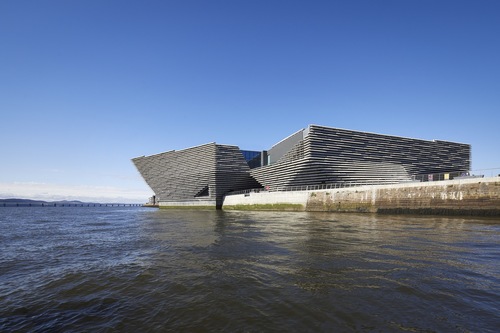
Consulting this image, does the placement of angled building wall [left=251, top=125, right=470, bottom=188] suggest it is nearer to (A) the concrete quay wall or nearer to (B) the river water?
(A) the concrete quay wall

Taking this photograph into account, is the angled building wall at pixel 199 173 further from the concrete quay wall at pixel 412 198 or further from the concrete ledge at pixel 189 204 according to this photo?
the concrete quay wall at pixel 412 198

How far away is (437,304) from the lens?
5.62 meters

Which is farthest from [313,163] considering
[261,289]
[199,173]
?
[261,289]

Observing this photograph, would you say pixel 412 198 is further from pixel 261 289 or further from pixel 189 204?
pixel 189 204

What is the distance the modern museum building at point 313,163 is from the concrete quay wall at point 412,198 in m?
6.15

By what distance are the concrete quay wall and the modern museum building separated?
6.15 meters

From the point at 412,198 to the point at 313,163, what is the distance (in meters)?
18.5

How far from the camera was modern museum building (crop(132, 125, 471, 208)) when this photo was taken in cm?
4959

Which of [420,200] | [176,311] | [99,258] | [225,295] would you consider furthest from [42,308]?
[420,200]

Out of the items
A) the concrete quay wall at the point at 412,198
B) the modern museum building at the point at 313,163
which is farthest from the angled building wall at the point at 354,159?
the concrete quay wall at the point at 412,198

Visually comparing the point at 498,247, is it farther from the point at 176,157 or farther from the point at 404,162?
the point at 176,157

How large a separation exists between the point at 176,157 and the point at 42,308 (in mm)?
67259

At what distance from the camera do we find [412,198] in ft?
106

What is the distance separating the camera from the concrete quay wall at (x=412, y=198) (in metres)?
26.6
